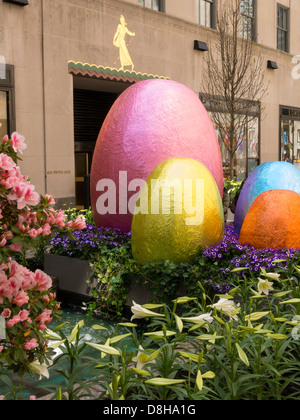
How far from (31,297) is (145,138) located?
434 centimetres

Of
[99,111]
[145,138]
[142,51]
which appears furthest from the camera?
[99,111]

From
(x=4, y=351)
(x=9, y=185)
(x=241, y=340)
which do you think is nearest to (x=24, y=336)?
(x=4, y=351)

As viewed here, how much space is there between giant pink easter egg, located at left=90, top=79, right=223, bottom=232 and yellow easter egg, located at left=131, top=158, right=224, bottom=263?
980 mm

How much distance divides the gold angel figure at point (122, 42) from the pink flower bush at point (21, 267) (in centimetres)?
1257

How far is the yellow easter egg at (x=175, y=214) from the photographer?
5.46m

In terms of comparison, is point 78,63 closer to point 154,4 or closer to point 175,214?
point 154,4

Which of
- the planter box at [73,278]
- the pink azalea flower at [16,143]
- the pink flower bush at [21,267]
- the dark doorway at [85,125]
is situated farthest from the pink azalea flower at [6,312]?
the dark doorway at [85,125]

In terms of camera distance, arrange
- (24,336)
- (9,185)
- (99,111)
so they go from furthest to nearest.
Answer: (99,111) → (24,336) → (9,185)

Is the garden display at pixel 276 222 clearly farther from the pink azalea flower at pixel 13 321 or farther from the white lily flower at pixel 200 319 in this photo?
the pink azalea flower at pixel 13 321

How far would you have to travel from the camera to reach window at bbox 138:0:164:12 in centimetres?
1552

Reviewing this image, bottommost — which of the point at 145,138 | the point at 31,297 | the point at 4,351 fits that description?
the point at 4,351

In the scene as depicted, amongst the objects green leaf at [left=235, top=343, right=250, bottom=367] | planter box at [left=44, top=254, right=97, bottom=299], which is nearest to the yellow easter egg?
planter box at [left=44, top=254, right=97, bottom=299]

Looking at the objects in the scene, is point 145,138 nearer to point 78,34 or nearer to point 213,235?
point 213,235

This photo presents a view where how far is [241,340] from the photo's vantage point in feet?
11.1
